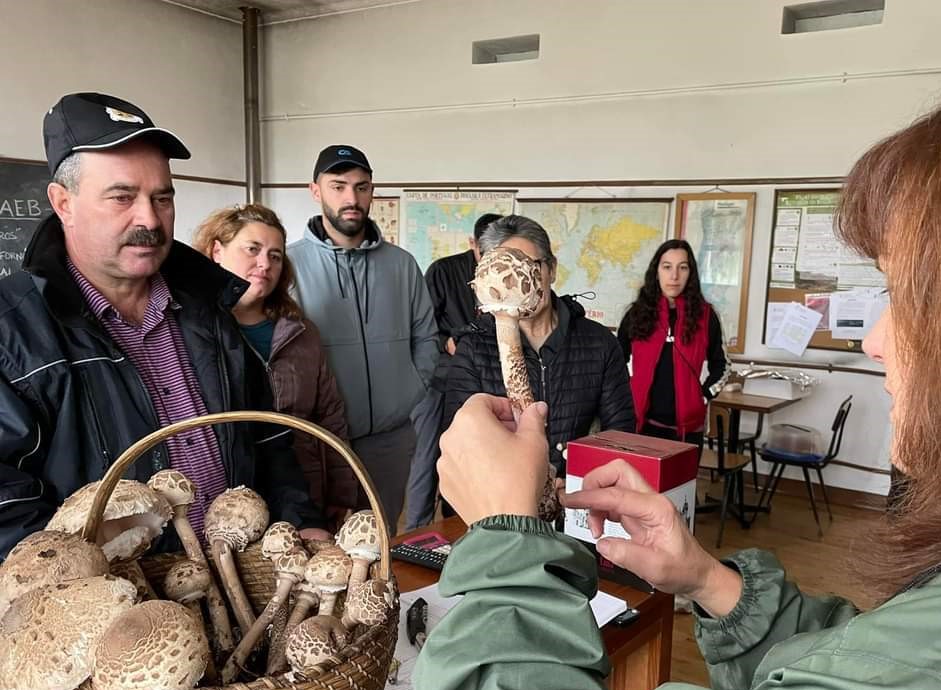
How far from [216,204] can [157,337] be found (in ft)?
21.0

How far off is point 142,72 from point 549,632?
739 cm

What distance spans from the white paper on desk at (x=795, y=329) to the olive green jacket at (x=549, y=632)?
5096 millimetres

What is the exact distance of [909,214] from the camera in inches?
27.0

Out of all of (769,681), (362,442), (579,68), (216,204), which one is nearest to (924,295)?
(769,681)

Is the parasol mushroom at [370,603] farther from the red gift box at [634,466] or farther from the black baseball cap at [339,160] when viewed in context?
the black baseball cap at [339,160]

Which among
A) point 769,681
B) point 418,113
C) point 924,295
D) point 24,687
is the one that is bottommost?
point 24,687

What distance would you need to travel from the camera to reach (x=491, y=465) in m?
0.84

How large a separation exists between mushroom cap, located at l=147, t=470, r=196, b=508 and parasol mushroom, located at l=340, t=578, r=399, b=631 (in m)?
0.36

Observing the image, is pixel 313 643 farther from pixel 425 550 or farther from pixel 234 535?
pixel 425 550

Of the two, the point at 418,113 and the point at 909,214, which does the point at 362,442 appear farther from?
the point at 418,113

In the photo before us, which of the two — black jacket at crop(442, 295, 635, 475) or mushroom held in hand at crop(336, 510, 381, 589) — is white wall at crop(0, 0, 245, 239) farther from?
mushroom held in hand at crop(336, 510, 381, 589)

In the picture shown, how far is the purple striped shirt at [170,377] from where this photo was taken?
1.66 metres

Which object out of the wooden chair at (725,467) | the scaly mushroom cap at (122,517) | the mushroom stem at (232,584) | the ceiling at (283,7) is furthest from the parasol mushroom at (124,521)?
the ceiling at (283,7)

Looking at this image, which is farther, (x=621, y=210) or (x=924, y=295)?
(x=621, y=210)
